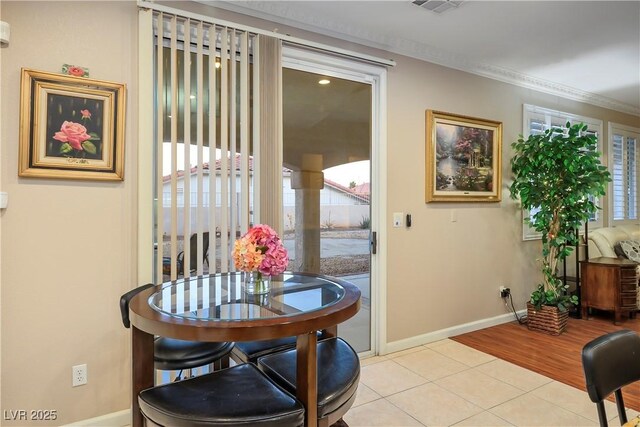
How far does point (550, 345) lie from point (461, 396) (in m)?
1.48

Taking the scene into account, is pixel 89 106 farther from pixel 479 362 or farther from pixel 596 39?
pixel 596 39

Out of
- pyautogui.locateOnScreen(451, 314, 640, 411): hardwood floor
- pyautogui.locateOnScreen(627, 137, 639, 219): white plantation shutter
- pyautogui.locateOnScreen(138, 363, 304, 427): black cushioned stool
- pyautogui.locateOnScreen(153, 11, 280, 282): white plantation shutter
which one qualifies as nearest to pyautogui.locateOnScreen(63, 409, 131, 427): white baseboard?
pyautogui.locateOnScreen(153, 11, 280, 282): white plantation shutter

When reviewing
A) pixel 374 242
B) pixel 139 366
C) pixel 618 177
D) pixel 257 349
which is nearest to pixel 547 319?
pixel 374 242

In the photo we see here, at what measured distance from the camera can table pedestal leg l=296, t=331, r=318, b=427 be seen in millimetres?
1322

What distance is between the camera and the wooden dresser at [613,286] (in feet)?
13.3

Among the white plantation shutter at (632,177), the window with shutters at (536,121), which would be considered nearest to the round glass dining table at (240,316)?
the window with shutters at (536,121)

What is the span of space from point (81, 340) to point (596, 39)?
4534 mm

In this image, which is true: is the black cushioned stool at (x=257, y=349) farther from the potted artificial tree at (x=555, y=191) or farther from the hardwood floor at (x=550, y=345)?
the potted artificial tree at (x=555, y=191)

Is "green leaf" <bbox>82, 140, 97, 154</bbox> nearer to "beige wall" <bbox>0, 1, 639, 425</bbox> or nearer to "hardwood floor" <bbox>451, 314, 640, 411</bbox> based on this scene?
"beige wall" <bbox>0, 1, 639, 425</bbox>

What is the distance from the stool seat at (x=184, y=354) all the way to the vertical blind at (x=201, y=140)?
1.85ft

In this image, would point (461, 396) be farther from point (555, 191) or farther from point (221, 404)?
point (555, 191)

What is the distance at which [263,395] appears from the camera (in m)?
1.36

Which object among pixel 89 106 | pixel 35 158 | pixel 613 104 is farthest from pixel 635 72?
pixel 35 158

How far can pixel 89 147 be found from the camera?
216cm
